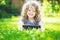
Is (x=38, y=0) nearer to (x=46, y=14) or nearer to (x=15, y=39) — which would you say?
(x=46, y=14)

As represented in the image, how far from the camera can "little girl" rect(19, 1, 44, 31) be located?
5.64 ft

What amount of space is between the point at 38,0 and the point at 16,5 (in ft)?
0.51

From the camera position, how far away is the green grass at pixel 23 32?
1.66 metres

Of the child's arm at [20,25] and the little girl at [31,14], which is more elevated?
the little girl at [31,14]

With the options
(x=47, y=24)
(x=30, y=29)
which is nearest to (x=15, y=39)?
(x=30, y=29)

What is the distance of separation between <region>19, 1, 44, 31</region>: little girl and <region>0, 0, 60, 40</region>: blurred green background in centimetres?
3

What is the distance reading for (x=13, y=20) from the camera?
5.70ft

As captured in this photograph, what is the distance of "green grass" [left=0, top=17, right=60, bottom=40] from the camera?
166 cm

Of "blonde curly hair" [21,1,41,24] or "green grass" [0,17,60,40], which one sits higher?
"blonde curly hair" [21,1,41,24]

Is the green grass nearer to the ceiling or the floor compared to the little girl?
nearer to the floor

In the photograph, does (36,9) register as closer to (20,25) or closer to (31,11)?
(31,11)

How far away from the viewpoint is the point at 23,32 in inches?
66.6

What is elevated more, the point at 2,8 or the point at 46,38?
the point at 2,8

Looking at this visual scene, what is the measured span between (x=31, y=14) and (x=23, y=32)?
133mm
